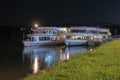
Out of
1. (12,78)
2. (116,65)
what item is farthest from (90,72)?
(12,78)

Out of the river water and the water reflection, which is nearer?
the river water

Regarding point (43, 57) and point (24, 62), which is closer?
point (24, 62)

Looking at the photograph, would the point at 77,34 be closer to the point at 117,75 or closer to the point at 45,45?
the point at 45,45

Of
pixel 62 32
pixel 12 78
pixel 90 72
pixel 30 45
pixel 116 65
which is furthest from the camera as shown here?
pixel 62 32

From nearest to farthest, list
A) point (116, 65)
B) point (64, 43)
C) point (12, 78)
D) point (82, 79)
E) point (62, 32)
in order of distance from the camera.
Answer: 1. point (82, 79)
2. point (116, 65)
3. point (12, 78)
4. point (64, 43)
5. point (62, 32)

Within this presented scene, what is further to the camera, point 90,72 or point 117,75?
point 90,72

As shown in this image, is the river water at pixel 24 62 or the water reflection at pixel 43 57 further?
the water reflection at pixel 43 57

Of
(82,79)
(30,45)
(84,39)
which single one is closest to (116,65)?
(82,79)

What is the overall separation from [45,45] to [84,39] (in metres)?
8.99

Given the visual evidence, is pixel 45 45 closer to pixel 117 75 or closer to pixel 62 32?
pixel 62 32

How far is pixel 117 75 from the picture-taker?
10625 millimetres

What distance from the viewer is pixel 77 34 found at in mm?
73250

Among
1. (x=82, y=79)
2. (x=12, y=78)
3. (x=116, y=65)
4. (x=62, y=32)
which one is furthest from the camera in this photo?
(x=62, y=32)

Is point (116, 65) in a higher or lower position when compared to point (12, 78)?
higher
